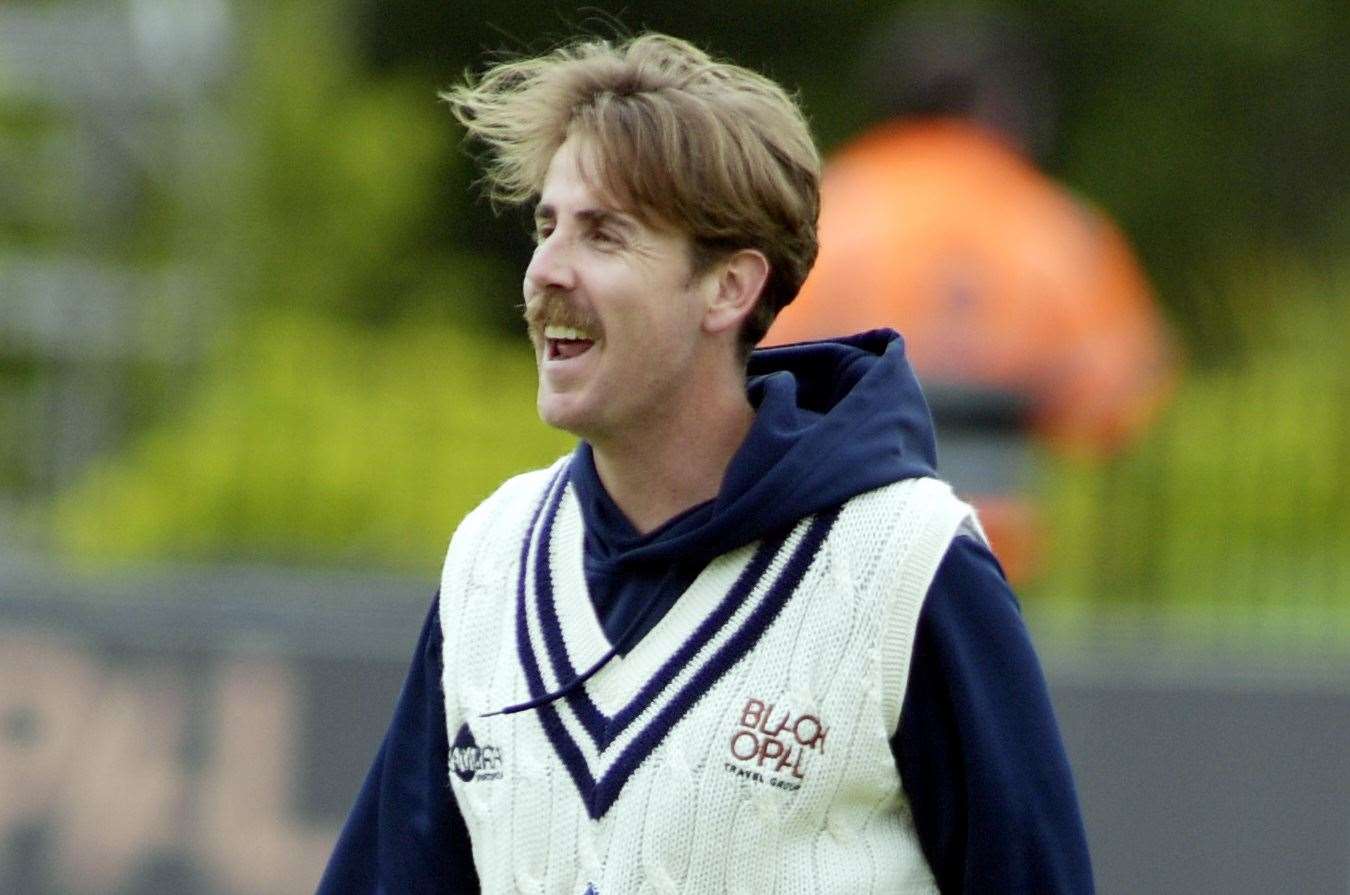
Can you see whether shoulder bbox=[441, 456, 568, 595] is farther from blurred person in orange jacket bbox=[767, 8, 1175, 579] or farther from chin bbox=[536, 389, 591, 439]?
blurred person in orange jacket bbox=[767, 8, 1175, 579]

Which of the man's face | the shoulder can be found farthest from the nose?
the shoulder

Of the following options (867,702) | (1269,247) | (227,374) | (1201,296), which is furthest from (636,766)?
(1269,247)

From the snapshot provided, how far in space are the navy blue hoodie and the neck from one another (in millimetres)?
28

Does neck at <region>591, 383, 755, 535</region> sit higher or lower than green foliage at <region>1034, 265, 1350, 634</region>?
higher

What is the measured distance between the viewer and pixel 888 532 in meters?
2.95

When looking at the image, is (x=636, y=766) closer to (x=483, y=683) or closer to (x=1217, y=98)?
(x=483, y=683)

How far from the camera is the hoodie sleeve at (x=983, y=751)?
Result: 9.46 feet

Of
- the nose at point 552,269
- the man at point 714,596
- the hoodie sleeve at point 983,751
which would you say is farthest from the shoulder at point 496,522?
the hoodie sleeve at point 983,751

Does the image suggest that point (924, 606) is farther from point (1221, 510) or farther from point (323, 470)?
point (323, 470)

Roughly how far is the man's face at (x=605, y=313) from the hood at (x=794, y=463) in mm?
130

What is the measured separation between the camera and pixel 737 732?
115 inches

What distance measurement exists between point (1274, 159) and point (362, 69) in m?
5.36

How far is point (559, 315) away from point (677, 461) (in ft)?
0.80

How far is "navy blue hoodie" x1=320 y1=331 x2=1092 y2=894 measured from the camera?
9.50 feet
